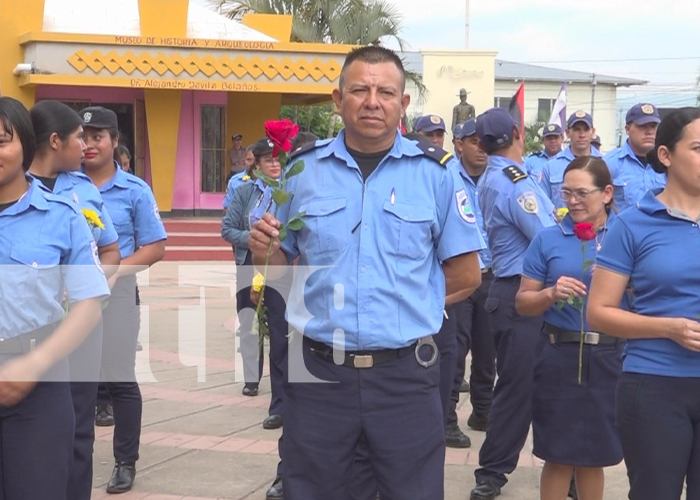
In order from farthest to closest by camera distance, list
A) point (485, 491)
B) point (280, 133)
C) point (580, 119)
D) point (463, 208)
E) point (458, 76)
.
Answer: point (458, 76) → point (580, 119) → point (485, 491) → point (463, 208) → point (280, 133)

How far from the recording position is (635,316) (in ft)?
11.5

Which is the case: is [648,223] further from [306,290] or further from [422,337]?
[306,290]

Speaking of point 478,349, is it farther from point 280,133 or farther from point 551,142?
point 551,142

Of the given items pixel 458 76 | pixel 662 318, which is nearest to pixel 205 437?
pixel 662 318

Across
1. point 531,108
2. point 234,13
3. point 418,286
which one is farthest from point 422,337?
point 531,108

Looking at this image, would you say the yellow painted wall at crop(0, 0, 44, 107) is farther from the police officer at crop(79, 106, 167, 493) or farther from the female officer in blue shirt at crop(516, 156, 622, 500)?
the female officer in blue shirt at crop(516, 156, 622, 500)

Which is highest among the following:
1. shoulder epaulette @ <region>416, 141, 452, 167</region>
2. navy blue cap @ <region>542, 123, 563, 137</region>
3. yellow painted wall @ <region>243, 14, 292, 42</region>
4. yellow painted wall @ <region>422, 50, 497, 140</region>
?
yellow painted wall @ <region>243, 14, 292, 42</region>

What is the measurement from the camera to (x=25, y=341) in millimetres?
3402

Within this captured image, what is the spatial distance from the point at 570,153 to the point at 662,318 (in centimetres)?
591

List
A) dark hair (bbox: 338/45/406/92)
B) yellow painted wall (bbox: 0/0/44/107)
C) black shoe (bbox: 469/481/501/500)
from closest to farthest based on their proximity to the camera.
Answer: dark hair (bbox: 338/45/406/92) < black shoe (bbox: 469/481/501/500) < yellow painted wall (bbox: 0/0/44/107)

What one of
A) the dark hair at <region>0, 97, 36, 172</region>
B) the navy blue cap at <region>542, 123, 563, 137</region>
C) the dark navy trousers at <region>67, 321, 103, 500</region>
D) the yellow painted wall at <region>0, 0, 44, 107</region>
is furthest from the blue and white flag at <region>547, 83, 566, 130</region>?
the yellow painted wall at <region>0, 0, 44, 107</region>

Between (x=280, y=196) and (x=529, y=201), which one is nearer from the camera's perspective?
(x=280, y=196)

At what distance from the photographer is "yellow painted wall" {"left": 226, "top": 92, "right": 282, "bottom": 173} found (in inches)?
915

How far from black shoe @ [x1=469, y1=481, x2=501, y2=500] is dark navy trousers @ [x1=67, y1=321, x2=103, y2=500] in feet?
6.80
